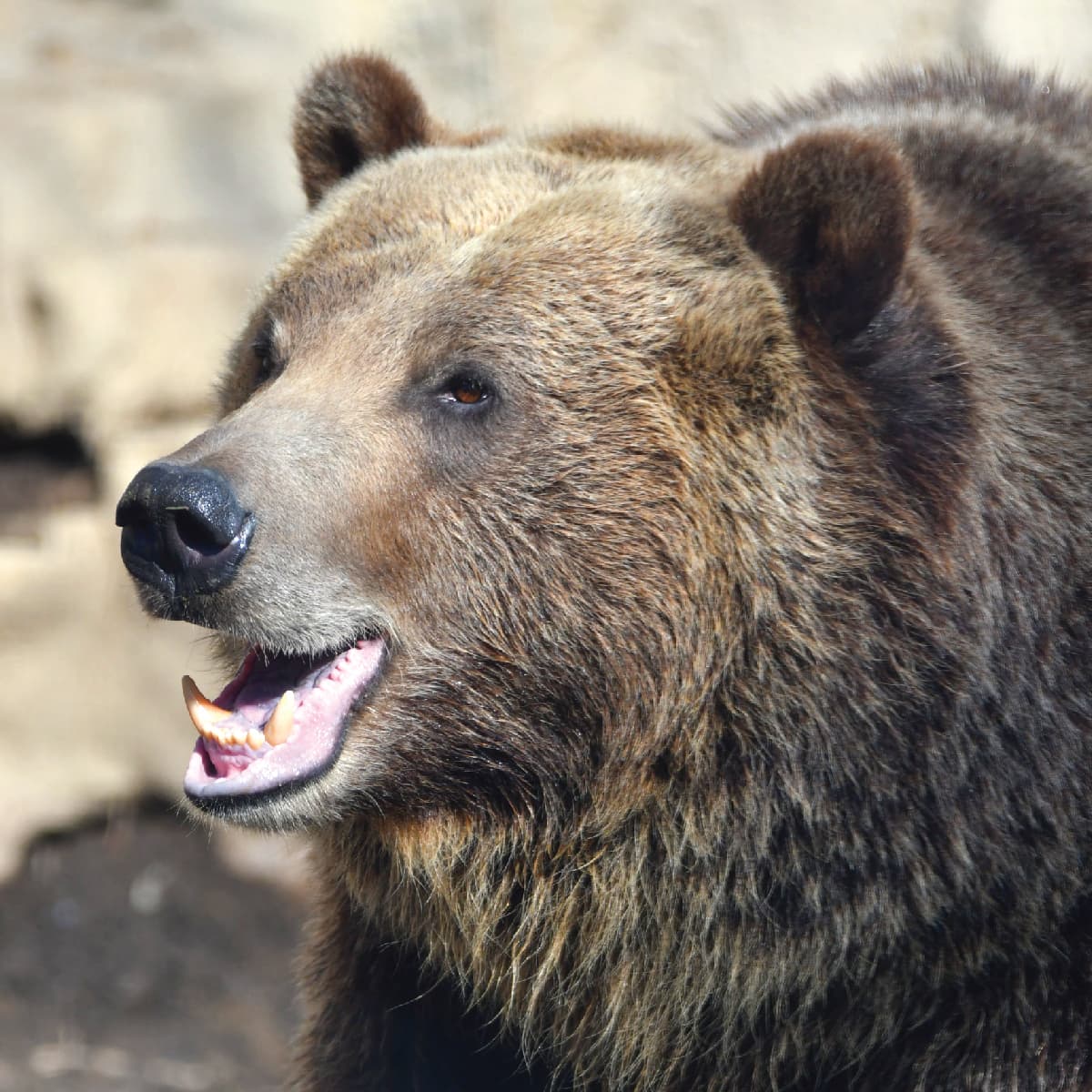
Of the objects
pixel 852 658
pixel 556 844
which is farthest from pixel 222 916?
pixel 852 658

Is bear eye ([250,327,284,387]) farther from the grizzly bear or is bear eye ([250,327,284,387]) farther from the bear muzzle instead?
the bear muzzle

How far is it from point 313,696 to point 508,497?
624mm

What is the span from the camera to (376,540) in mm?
3781

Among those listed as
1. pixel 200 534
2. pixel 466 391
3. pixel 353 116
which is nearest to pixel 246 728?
pixel 200 534

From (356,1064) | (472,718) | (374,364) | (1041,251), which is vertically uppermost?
(1041,251)

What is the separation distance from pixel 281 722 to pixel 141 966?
548cm

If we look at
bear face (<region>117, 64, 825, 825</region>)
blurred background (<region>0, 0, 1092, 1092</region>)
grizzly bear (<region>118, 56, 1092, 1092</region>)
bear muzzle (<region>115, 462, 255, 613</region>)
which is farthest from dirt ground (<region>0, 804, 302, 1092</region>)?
bear muzzle (<region>115, 462, 255, 613</region>)

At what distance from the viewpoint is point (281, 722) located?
12.2 feet

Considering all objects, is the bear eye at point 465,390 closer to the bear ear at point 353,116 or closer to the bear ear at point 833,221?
the bear ear at point 833,221

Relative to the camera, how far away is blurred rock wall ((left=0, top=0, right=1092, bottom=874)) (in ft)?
29.7

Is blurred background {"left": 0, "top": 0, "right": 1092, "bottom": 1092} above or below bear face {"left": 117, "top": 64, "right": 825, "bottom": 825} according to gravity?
below

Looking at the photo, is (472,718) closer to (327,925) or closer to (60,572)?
(327,925)

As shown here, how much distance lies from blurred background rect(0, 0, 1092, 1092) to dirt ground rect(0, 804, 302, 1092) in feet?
0.04

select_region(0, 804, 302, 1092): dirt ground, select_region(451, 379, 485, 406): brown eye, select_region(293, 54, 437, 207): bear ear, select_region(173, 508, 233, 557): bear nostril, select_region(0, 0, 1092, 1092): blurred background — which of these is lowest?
select_region(0, 804, 302, 1092): dirt ground
